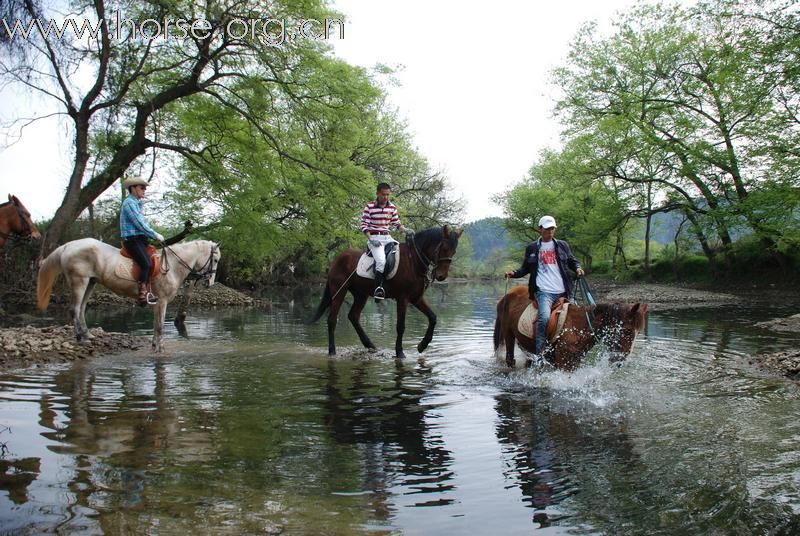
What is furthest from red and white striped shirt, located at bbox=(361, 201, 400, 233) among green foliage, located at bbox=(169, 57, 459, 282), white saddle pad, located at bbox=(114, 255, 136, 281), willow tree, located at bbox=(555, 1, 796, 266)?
willow tree, located at bbox=(555, 1, 796, 266)

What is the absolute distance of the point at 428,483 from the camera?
4309 mm

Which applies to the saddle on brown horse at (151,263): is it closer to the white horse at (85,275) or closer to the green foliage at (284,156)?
the white horse at (85,275)

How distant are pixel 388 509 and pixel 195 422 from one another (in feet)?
9.54

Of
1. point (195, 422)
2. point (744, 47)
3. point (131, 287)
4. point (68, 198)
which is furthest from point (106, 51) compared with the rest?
point (744, 47)

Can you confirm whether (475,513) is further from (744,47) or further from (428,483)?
(744,47)

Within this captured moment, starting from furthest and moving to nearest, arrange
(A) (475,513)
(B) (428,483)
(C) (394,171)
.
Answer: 1. (C) (394,171)
2. (B) (428,483)
3. (A) (475,513)

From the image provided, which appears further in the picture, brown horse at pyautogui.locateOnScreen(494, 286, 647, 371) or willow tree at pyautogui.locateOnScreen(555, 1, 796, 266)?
willow tree at pyautogui.locateOnScreen(555, 1, 796, 266)

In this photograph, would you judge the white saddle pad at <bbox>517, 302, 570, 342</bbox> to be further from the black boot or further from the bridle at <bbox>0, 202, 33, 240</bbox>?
the bridle at <bbox>0, 202, 33, 240</bbox>

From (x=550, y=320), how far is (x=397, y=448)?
12.3ft

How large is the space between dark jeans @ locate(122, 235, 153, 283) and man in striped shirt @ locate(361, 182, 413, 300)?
404 cm

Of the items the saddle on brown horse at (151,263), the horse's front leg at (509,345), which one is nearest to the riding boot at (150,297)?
the saddle on brown horse at (151,263)

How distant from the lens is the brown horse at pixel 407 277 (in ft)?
34.4

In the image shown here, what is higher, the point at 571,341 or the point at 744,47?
the point at 744,47

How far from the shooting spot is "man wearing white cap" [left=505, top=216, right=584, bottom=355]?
333 inches
